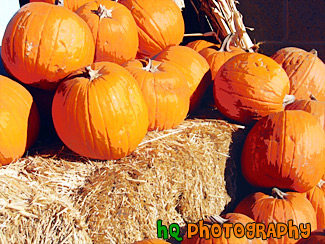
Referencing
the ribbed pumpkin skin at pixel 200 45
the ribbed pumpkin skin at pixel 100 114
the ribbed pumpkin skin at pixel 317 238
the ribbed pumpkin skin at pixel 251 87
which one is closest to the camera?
the ribbed pumpkin skin at pixel 317 238

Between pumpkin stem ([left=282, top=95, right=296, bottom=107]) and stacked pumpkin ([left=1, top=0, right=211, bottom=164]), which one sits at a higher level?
stacked pumpkin ([left=1, top=0, right=211, bottom=164])

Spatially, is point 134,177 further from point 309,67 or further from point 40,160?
point 309,67

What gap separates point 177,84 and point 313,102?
1.09 m

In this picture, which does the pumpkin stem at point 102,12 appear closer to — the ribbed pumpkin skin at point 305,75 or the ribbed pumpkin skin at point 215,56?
the ribbed pumpkin skin at point 215,56

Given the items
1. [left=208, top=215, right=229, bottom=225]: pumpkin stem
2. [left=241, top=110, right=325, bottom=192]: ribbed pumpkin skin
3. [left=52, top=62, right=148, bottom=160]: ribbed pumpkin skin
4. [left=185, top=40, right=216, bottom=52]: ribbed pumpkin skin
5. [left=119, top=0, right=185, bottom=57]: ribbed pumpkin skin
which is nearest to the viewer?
[left=208, top=215, right=229, bottom=225]: pumpkin stem

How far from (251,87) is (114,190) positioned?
133cm

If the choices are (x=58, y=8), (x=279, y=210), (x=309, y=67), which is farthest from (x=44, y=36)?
(x=309, y=67)

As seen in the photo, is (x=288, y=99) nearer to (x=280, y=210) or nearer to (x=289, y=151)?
(x=289, y=151)

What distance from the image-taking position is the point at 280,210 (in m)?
2.60

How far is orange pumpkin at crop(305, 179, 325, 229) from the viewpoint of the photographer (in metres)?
2.90

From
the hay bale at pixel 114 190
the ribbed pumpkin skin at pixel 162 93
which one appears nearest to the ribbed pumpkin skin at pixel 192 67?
the ribbed pumpkin skin at pixel 162 93

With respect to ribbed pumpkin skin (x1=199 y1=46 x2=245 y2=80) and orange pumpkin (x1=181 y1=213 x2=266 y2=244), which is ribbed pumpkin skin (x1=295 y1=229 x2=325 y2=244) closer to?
orange pumpkin (x1=181 y1=213 x2=266 y2=244)

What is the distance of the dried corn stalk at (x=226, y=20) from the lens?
3.82 m

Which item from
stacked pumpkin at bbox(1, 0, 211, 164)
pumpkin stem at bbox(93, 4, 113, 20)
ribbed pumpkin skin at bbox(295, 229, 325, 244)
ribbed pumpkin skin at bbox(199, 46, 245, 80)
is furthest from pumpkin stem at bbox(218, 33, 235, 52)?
ribbed pumpkin skin at bbox(295, 229, 325, 244)
